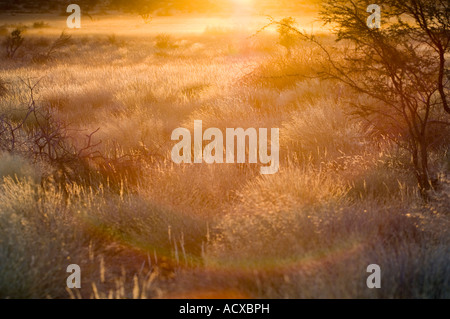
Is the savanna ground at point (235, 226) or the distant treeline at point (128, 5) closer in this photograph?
the savanna ground at point (235, 226)

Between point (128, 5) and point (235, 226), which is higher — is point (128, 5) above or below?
above

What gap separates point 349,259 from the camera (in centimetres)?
252

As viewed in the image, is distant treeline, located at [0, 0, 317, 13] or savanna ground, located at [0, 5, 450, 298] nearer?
savanna ground, located at [0, 5, 450, 298]

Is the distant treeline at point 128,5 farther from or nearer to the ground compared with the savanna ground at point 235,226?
farther from the ground

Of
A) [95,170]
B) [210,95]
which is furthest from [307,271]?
[210,95]

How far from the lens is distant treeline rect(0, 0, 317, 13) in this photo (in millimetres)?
67500

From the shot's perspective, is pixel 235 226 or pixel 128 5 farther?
pixel 128 5

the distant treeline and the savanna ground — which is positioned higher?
the distant treeline

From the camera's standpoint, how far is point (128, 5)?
70.9 meters

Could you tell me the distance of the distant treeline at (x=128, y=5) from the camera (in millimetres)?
67500
